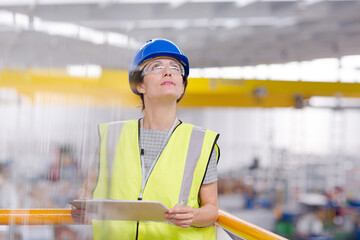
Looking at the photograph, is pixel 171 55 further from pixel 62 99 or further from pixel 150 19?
pixel 150 19

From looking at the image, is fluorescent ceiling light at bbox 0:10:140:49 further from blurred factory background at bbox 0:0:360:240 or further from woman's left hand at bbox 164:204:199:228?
woman's left hand at bbox 164:204:199:228

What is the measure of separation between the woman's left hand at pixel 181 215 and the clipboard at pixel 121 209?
24 millimetres

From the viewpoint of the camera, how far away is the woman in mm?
1405

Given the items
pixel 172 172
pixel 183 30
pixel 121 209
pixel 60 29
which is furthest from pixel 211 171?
pixel 183 30

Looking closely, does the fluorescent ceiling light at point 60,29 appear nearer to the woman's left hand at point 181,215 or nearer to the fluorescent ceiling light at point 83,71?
the fluorescent ceiling light at point 83,71

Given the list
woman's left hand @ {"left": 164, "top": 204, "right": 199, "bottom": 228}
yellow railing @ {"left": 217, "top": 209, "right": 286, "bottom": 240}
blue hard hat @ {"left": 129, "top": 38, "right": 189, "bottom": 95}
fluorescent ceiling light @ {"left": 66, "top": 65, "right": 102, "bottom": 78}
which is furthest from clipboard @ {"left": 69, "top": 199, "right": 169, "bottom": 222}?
blue hard hat @ {"left": 129, "top": 38, "right": 189, "bottom": 95}

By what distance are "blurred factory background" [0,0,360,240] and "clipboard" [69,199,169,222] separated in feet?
0.11

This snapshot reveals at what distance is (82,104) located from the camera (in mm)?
722

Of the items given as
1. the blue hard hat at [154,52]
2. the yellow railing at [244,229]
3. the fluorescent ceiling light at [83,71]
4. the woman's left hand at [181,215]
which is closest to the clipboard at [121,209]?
the woman's left hand at [181,215]

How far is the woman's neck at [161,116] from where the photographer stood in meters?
1.56

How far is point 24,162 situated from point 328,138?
1359 cm

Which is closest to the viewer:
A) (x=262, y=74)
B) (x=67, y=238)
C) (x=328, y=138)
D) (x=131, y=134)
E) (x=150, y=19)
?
(x=67, y=238)

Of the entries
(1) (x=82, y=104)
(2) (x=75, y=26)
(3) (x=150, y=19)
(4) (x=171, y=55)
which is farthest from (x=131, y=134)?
(3) (x=150, y=19)

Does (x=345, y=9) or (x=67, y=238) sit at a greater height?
(x=345, y=9)
